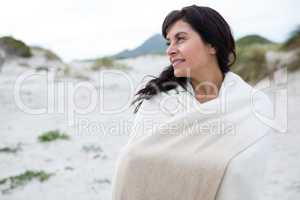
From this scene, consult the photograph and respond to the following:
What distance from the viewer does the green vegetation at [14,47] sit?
2713 mm

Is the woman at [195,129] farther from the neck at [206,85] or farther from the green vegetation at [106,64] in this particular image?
the green vegetation at [106,64]

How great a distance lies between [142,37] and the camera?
2695mm

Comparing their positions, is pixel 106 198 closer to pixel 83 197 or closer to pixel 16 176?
pixel 83 197

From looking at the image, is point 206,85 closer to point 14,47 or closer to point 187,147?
point 187,147

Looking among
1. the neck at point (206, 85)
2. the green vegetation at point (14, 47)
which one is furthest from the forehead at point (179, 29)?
the green vegetation at point (14, 47)

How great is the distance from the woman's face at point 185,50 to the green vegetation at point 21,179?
1560 millimetres

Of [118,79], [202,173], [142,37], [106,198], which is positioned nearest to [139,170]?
[202,173]

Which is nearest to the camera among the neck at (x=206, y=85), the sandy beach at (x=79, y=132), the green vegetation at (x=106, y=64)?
the neck at (x=206, y=85)

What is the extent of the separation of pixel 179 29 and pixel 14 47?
214 centimetres

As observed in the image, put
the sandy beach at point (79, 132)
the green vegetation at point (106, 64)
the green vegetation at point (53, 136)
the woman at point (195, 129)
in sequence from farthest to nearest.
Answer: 1. the green vegetation at point (106, 64)
2. the green vegetation at point (53, 136)
3. the sandy beach at point (79, 132)
4. the woman at point (195, 129)

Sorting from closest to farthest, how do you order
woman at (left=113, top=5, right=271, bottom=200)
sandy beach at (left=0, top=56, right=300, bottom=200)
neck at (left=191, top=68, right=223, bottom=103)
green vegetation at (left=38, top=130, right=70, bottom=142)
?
woman at (left=113, top=5, right=271, bottom=200), neck at (left=191, top=68, right=223, bottom=103), sandy beach at (left=0, top=56, right=300, bottom=200), green vegetation at (left=38, top=130, right=70, bottom=142)

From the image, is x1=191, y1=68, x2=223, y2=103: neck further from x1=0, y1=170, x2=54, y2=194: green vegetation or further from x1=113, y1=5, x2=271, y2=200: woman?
x1=0, y1=170, x2=54, y2=194: green vegetation

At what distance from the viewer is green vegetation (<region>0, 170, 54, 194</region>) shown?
219cm

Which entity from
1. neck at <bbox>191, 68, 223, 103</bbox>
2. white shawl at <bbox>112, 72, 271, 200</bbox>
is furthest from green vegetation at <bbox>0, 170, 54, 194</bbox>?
neck at <bbox>191, 68, 223, 103</bbox>
